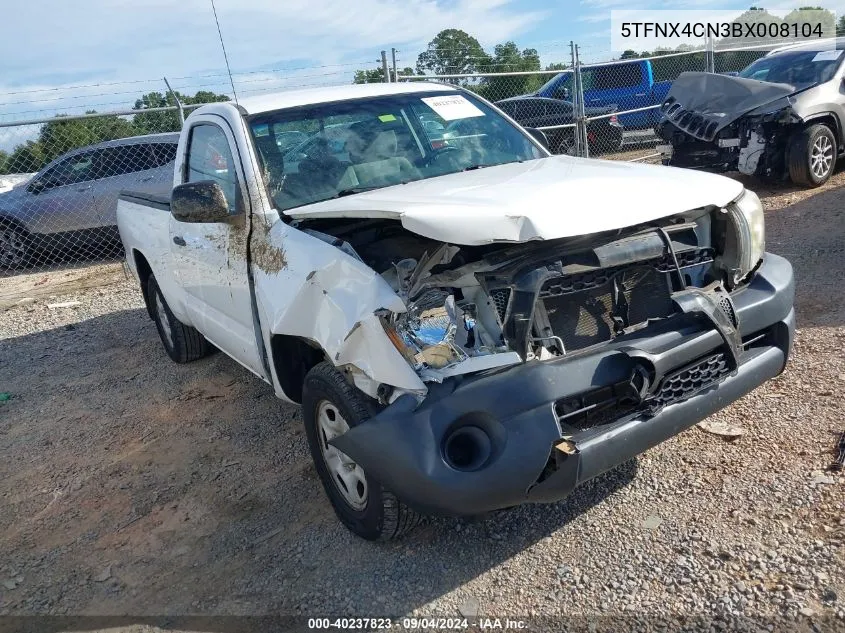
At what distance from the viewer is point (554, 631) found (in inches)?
97.5

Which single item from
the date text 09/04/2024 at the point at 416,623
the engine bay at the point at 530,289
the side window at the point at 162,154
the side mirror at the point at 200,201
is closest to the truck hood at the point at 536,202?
the engine bay at the point at 530,289

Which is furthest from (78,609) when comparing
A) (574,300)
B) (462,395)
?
(574,300)

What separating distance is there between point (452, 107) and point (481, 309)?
2.01 m

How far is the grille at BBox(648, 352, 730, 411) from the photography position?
2.62 metres

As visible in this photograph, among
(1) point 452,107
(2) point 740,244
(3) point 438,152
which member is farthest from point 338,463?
(1) point 452,107

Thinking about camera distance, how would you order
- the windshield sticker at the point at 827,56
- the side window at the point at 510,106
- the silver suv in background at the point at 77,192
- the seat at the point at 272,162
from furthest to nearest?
1. the side window at the point at 510,106
2. the silver suv in background at the point at 77,192
3. the windshield sticker at the point at 827,56
4. the seat at the point at 272,162

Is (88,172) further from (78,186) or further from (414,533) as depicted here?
(414,533)

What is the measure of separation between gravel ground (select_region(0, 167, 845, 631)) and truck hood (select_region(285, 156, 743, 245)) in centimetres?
124

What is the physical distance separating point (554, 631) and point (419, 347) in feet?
3.58

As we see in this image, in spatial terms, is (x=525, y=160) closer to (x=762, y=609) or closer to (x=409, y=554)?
(x=409, y=554)

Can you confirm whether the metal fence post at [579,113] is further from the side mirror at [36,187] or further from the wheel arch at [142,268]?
the side mirror at [36,187]

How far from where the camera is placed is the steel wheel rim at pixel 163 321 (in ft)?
18.3

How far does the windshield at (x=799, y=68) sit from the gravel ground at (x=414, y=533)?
18.4ft

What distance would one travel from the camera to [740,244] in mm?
3082
